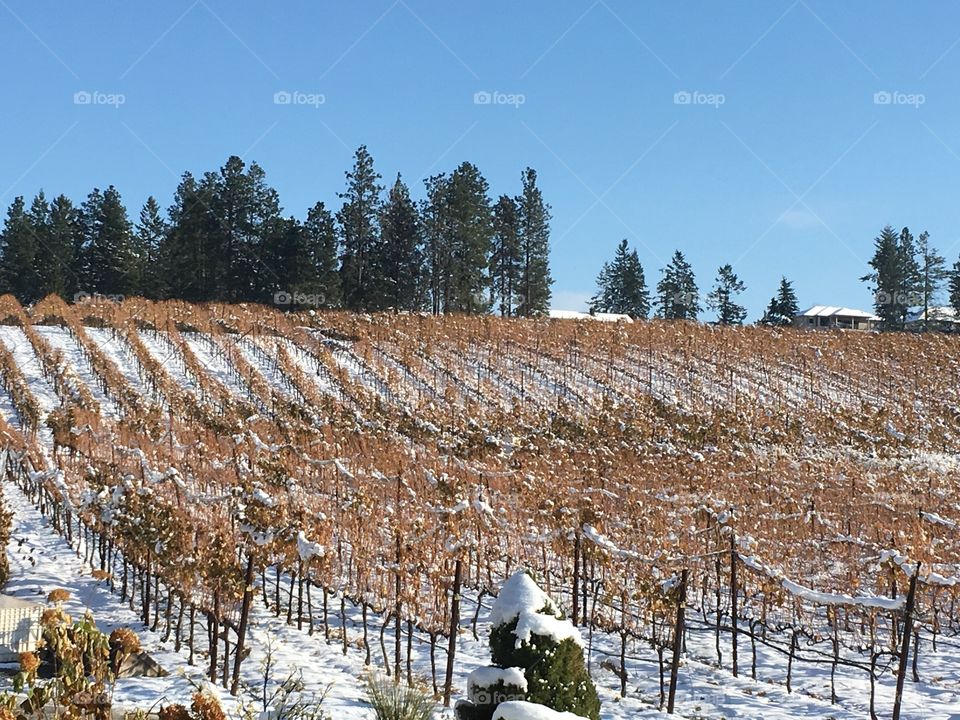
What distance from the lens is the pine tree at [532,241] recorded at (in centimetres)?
5497

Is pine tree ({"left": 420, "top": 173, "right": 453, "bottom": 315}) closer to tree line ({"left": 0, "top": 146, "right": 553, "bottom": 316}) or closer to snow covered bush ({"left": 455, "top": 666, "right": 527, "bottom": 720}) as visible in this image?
tree line ({"left": 0, "top": 146, "right": 553, "bottom": 316})

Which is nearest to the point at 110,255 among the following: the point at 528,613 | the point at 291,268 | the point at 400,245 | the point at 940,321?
the point at 291,268

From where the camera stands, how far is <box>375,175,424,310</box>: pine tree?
48.9 meters

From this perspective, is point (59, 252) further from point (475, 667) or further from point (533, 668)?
point (533, 668)

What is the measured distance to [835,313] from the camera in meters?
78.5

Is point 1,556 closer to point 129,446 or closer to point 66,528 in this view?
point 66,528

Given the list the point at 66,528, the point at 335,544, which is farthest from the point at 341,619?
the point at 66,528

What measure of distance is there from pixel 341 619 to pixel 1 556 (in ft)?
18.2

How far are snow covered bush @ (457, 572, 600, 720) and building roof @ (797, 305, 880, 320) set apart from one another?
77450mm

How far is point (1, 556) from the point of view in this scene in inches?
543

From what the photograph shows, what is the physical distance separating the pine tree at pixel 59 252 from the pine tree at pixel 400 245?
2074 cm

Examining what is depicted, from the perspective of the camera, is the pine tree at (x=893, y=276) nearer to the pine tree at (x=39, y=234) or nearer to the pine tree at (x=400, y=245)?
the pine tree at (x=400, y=245)

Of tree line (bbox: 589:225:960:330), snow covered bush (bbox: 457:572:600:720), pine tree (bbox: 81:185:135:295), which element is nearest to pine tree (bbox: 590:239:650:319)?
tree line (bbox: 589:225:960:330)

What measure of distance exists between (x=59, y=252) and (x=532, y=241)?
3153 centimetres
